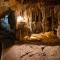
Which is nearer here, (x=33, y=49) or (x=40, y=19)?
(x=33, y=49)

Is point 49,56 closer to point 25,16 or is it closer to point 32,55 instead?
point 32,55

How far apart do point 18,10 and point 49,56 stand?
8.84 m

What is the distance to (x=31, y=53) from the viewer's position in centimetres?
Answer: 743

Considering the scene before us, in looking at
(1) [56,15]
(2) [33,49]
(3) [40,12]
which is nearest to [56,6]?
(1) [56,15]

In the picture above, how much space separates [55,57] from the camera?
7.05 meters

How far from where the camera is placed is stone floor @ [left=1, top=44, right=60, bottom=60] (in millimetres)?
7082

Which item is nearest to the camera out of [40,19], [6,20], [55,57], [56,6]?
[55,57]

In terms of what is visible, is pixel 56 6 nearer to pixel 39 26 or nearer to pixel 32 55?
pixel 39 26

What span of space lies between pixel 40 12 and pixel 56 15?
1.91 meters

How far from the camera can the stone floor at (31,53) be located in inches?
279

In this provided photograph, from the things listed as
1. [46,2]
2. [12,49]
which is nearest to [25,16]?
[46,2]

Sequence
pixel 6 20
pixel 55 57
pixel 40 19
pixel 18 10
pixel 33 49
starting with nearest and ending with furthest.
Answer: pixel 55 57 → pixel 33 49 → pixel 18 10 → pixel 40 19 → pixel 6 20

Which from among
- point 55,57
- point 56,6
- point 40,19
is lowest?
point 55,57

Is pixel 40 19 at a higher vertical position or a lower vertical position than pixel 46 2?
lower
